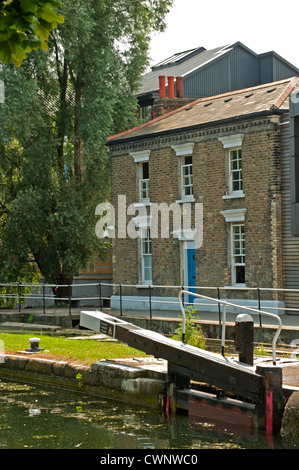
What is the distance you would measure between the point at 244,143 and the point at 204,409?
42.7 ft

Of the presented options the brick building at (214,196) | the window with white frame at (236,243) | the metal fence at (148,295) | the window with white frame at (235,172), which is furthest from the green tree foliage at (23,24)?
the window with white frame at (235,172)

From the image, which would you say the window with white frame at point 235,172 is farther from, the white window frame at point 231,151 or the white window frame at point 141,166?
the white window frame at point 141,166

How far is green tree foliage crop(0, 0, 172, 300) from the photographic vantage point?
2834 cm

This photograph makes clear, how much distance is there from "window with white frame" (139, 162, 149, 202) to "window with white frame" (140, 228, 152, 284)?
1.26 meters

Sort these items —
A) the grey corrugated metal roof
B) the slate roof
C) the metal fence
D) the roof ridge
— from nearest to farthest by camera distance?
the metal fence < the roof ridge < the slate roof < the grey corrugated metal roof

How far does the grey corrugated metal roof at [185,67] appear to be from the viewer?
129 ft

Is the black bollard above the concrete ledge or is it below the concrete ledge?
above

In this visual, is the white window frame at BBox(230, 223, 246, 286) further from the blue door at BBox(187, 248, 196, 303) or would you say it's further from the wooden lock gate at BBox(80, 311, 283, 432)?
the wooden lock gate at BBox(80, 311, 283, 432)

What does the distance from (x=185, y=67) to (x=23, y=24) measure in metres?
35.3

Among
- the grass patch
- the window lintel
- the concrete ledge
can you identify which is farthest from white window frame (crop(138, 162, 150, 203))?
the concrete ledge

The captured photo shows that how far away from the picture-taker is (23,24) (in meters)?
6.58

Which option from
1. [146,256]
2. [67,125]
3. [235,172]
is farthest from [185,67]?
[235,172]
